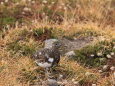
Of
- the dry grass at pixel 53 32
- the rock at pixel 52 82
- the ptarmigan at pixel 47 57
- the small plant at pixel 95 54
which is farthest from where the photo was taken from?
the small plant at pixel 95 54

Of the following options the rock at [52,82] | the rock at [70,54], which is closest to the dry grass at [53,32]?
the rock at [70,54]

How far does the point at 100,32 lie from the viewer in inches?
377

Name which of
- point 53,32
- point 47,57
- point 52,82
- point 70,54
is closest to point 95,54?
point 70,54

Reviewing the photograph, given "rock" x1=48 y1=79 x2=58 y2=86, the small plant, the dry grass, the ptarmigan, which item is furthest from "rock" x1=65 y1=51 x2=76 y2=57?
"rock" x1=48 y1=79 x2=58 y2=86

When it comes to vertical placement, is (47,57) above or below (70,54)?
above

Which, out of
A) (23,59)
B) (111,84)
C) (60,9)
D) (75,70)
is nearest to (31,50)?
(23,59)

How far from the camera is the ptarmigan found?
24.8ft

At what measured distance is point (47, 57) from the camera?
7547mm

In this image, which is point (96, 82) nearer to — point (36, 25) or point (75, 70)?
point (75, 70)

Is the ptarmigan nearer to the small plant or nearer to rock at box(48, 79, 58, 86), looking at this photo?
rock at box(48, 79, 58, 86)

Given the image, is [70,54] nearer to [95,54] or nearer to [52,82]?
[95,54]

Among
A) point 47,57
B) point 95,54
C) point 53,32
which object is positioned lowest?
point 95,54

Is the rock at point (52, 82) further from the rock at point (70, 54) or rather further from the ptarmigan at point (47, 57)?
the rock at point (70, 54)

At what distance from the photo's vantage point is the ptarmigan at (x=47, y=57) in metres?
7.55
